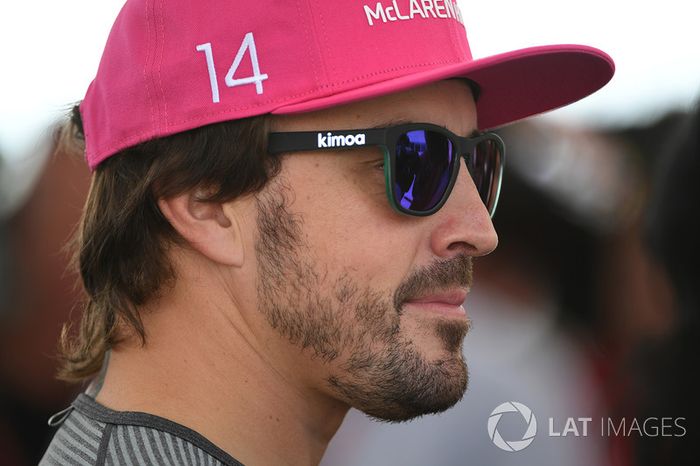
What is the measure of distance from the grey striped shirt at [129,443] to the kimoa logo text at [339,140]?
0.61m

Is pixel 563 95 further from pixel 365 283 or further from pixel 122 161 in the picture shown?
pixel 122 161

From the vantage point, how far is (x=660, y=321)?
118 inches

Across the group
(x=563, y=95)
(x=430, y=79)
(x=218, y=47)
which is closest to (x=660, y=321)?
(x=563, y=95)

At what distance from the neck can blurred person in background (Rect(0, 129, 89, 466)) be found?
1608mm

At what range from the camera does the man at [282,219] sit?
1.74 m

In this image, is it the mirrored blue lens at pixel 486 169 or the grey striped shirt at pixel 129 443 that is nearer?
the grey striped shirt at pixel 129 443

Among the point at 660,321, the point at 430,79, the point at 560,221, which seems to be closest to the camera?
the point at 430,79

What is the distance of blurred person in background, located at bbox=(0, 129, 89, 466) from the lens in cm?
326

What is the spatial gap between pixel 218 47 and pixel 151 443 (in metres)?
→ 0.76

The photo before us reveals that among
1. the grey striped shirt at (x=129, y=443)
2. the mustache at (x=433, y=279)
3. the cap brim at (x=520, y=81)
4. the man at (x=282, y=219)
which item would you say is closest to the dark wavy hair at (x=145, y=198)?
the man at (x=282, y=219)

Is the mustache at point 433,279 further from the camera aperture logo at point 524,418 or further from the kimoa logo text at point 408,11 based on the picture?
the camera aperture logo at point 524,418

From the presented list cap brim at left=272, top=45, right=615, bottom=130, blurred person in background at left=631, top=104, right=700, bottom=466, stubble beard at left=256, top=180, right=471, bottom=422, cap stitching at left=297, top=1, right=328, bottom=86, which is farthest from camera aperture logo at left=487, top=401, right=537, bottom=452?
cap stitching at left=297, top=1, right=328, bottom=86

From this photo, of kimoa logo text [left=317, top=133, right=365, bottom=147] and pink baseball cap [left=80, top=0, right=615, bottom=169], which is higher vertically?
pink baseball cap [left=80, top=0, right=615, bottom=169]

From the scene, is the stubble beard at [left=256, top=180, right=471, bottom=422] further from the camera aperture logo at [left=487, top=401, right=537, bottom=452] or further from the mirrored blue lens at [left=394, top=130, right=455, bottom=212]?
the camera aperture logo at [left=487, top=401, right=537, bottom=452]
